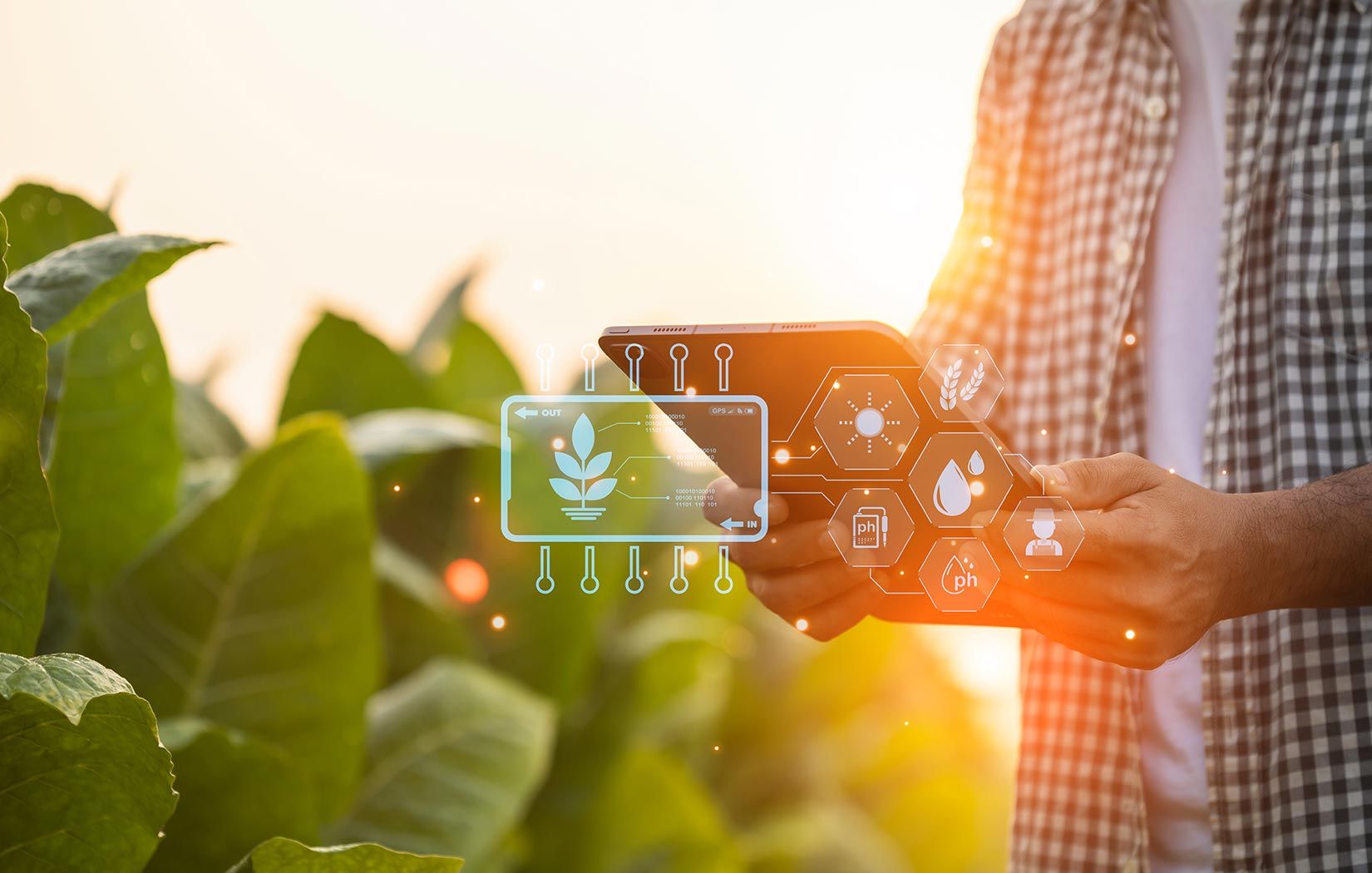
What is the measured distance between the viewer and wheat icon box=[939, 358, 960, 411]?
0.67m

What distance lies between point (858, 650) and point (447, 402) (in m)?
0.81

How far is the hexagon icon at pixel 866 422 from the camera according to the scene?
662mm

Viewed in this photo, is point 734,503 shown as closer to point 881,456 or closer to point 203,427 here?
point 881,456

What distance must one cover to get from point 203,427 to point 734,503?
0.70m

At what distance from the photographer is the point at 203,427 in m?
1.12

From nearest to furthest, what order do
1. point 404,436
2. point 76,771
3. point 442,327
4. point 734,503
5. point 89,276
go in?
1. point 76,771
2. point 89,276
3. point 734,503
4. point 404,436
5. point 442,327

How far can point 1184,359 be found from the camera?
87 cm

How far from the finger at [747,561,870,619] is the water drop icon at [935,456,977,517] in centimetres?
7

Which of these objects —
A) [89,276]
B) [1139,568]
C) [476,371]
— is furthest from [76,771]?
[476,371]

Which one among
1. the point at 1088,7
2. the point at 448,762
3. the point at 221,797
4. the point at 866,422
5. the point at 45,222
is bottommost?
the point at 448,762

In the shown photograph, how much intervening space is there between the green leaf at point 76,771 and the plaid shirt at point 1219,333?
0.76 m

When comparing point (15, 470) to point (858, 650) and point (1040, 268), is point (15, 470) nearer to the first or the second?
point (1040, 268)

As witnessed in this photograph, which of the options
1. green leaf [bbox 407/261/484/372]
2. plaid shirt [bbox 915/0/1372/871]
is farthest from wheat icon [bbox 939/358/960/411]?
green leaf [bbox 407/261/484/372]

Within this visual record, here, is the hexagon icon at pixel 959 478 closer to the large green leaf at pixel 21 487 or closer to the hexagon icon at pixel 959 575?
the hexagon icon at pixel 959 575
